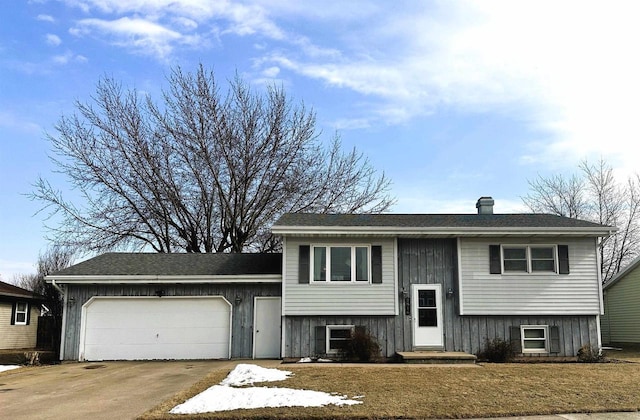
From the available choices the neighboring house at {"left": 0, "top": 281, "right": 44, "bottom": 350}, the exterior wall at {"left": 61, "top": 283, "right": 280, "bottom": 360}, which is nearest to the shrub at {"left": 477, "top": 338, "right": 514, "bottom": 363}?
the exterior wall at {"left": 61, "top": 283, "right": 280, "bottom": 360}

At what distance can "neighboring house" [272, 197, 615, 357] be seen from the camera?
15.5 meters

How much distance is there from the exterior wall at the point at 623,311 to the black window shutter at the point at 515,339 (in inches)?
319

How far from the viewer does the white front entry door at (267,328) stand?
1625 centimetres

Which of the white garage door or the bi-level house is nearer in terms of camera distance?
the bi-level house

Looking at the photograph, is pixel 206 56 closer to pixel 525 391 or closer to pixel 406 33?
pixel 406 33

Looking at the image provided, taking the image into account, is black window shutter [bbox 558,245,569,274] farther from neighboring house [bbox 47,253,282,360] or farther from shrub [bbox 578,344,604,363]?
neighboring house [bbox 47,253,282,360]

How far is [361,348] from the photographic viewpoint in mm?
14938

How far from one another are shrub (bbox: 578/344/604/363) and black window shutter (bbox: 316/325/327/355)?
699cm

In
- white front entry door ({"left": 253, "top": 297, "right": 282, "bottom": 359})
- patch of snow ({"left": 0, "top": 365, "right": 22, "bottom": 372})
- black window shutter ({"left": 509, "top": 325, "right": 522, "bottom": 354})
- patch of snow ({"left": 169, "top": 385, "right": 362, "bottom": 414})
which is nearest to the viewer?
patch of snow ({"left": 169, "top": 385, "right": 362, "bottom": 414})

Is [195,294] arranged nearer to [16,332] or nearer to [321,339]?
[321,339]

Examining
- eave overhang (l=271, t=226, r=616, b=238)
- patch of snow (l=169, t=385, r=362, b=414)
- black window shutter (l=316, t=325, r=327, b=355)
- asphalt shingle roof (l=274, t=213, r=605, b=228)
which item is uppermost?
asphalt shingle roof (l=274, t=213, r=605, b=228)

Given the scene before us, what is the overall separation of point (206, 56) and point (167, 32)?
10.0 metres

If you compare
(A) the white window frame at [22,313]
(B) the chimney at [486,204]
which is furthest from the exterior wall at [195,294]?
(B) the chimney at [486,204]

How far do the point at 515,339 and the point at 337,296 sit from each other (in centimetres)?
510
